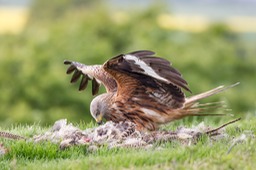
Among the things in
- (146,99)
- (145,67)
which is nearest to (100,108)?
(146,99)

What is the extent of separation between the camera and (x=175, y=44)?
45.2 metres

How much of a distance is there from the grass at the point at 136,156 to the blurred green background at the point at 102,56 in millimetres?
22474

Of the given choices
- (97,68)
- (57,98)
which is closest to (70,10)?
(57,98)

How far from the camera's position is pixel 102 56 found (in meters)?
37.9

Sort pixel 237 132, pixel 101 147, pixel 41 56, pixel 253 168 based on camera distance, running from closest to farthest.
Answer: pixel 253 168 < pixel 101 147 < pixel 237 132 < pixel 41 56

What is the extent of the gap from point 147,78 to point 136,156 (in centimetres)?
167

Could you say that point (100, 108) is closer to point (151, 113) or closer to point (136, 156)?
point (151, 113)

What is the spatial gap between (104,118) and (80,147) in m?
1.26

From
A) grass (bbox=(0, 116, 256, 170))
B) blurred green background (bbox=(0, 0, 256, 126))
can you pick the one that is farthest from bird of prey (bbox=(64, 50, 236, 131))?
blurred green background (bbox=(0, 0, 256, 126))

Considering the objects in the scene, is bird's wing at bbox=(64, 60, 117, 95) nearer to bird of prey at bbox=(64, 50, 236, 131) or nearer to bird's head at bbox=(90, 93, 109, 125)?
bird of prey at bbox=(64, 50, 236, 131)

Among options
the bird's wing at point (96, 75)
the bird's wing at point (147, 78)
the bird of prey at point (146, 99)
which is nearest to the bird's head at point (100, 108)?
the bird of prey at point (146, 99)

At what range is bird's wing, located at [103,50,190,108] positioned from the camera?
7.54 metres

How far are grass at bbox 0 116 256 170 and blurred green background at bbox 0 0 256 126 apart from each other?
885 inches

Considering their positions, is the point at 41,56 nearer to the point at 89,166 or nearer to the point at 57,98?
the point at 57,98
